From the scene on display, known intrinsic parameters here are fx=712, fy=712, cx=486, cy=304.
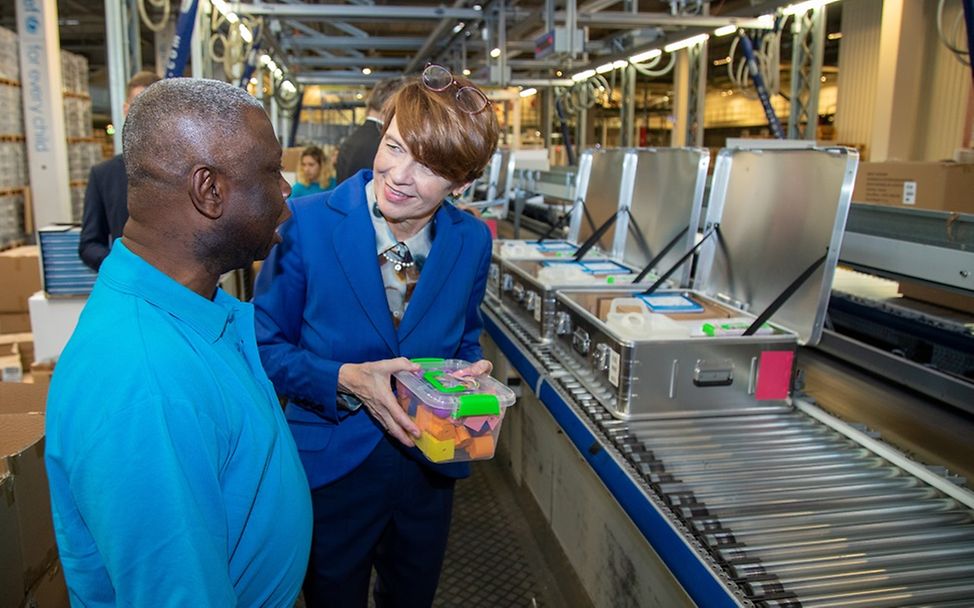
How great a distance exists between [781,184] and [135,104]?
6.39 feet

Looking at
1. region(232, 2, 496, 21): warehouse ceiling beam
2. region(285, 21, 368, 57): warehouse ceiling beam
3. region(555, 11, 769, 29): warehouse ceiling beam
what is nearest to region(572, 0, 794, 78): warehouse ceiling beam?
region(555, 11, 769, 29): warehouse ceiling beam

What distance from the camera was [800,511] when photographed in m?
1.48

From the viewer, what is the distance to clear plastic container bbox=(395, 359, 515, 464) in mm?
1310

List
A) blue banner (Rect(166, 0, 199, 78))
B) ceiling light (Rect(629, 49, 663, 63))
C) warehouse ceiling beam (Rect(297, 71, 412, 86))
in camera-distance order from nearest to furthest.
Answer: blue banner (Rect(166, 0, 199, 78)), ceiling light (Rect(629, 49, 663, 63)), warehouse ceiling beam (Rect(297, 71, 412, 86))

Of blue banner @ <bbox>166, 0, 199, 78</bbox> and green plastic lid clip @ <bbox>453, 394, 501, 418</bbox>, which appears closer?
green plastic lid clip @ <bbox>453, 394, 501, 418</bbox>

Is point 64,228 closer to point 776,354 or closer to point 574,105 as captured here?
point 776,354

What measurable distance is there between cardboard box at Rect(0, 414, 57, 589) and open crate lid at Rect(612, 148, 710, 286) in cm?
226

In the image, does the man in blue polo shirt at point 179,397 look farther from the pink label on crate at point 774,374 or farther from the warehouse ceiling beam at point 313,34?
the warehouse ceiling beam at point 313,34

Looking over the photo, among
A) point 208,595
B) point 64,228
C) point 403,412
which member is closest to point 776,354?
point 403,412

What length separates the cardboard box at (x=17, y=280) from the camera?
4.52 meters

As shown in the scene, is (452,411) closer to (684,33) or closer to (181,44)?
(181,44)

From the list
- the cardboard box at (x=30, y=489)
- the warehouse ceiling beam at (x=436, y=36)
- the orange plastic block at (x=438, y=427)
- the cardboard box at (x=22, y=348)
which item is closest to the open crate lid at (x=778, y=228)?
the orange plastic block at (x=438, y=427)

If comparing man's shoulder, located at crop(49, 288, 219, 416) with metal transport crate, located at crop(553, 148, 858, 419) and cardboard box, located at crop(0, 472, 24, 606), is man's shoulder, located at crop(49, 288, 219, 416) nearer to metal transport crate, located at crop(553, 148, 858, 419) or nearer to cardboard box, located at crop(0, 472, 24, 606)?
cardboard box, located at crop(0, 472, 24, 606)

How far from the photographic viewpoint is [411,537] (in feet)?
5.35
